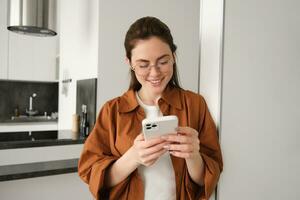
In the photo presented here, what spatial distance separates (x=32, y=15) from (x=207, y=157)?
174 centimetres

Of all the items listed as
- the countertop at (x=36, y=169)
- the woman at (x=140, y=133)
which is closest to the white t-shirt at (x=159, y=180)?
the woman at (x=140, y=133)

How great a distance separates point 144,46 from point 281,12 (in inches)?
18.7

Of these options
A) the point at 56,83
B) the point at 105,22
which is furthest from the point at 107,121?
the point at 56,83

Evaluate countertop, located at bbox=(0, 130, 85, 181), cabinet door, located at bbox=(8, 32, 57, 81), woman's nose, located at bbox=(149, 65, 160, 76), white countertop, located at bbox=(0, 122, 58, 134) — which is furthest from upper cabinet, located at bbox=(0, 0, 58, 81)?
woman's nose, located at bbox=(149, 65, 160, 76)

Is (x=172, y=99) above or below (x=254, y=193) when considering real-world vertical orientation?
above

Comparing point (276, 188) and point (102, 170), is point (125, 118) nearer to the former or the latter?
point (102, 170)

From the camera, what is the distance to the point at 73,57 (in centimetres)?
240

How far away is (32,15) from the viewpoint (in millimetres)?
1974

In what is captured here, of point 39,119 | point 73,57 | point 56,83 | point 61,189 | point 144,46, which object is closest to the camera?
point 144,46

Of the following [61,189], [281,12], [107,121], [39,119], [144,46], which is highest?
[281,12]

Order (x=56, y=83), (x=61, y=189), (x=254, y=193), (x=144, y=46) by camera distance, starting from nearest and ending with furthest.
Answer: (x=144, y=46) < (x=254, y=193) < (x=61, y=189) < (x=56, y=83)

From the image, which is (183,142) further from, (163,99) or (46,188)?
(46,188)

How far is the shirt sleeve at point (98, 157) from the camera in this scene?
2.42 ft

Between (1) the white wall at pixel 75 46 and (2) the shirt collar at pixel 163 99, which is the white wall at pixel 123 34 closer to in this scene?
(1) the white wall at pixel 75 46
